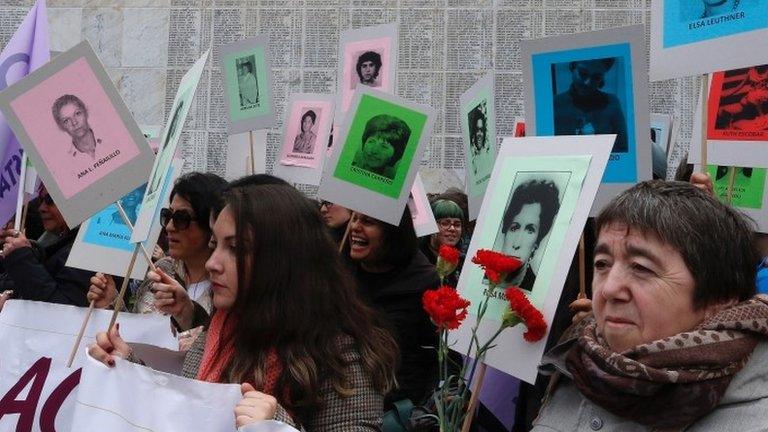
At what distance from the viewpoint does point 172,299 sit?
132 inches

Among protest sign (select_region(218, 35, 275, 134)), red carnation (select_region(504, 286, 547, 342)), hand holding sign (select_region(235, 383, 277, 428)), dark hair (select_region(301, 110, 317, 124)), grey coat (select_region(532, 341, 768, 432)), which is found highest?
protest sign (select_region(218, 35, 275, 134))

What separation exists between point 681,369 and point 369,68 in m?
3.17

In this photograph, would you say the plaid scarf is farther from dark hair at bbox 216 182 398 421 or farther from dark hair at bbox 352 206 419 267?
dark hair at bbox 352 206 419 267

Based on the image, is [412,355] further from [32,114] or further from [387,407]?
[32,114]

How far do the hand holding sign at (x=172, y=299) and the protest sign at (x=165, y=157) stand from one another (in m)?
0.29

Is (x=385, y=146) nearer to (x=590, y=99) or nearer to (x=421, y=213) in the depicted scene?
(x=590, y=99)

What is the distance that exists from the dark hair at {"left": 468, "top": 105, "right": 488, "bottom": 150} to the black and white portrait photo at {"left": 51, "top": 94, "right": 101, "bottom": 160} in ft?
5.09

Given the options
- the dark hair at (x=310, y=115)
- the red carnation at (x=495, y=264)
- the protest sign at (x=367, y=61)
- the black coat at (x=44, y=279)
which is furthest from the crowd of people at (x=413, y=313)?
the dark hair at (x=310, y=115)

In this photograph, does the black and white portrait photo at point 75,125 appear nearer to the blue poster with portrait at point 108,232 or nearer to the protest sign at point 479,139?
the blue poster with portrait at point 108,232


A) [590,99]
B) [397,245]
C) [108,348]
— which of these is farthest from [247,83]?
[108,348]

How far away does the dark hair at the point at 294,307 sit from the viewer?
94.3 inches

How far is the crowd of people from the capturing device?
1.86m

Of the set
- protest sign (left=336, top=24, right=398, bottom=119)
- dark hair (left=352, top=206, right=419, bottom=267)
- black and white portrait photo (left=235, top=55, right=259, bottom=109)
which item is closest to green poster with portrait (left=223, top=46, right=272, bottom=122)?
black and white portrait photo (left=235, top=55, right=259, bottom=109)

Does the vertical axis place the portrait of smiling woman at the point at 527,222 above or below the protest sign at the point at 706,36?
below
